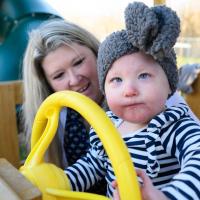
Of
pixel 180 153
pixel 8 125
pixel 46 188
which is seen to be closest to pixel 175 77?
pixel 180 153

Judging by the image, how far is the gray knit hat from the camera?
49 cm

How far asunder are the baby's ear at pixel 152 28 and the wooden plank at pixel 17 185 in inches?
9.8

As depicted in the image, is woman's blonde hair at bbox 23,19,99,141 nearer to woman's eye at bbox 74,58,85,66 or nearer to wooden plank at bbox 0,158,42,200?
woman's eye at bbox 74,58,85,66

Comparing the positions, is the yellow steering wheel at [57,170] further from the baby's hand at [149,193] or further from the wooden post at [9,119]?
the wooden post at [9,119]

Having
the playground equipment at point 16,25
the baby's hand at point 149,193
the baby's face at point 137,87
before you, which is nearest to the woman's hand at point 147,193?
the baby's hand at point 149,193

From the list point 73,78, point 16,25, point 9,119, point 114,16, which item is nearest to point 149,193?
point 73,78

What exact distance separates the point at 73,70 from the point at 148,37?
384 millimetres

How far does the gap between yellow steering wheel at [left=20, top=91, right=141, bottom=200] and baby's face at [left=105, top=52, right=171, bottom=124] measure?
0.09 meters

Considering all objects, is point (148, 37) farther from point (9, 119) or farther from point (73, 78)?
Result: point (9, 119)

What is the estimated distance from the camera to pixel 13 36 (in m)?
1.91

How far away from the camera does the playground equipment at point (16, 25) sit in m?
1.83

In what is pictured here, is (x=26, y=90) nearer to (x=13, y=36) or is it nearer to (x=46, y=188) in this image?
(x=46, y=188)

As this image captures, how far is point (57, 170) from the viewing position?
0.53 m

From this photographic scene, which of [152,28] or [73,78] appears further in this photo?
[73,78]
